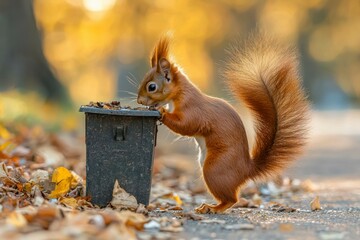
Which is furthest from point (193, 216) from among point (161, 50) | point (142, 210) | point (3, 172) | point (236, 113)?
point (3, 172)

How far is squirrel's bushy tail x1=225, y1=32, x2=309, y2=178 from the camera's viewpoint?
489 centimetres

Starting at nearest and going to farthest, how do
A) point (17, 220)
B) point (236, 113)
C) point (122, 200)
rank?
point (17, 220) → point (122, 200) → point (236, 113)

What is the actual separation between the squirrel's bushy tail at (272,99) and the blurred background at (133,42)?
5.44 m

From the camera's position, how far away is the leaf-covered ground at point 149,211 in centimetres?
351

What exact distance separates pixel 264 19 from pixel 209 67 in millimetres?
9634

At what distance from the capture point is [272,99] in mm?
4938

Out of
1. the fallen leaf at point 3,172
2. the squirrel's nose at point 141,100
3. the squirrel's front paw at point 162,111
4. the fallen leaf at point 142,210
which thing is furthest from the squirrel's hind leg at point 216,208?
the fallen leaf at point 3,172

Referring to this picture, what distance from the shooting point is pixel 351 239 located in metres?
3.68

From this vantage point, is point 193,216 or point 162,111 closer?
point 193,216

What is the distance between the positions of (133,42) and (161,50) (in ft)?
131

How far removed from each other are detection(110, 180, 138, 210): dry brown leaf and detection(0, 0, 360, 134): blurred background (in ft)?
17.9

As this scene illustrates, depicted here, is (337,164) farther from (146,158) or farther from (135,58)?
(135,58)

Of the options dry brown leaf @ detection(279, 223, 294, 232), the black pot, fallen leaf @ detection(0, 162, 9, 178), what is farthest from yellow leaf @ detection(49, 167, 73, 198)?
dry brown leaf @ detection(279, 223, 294, 232)

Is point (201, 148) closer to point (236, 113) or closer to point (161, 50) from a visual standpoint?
point (236, 113)
